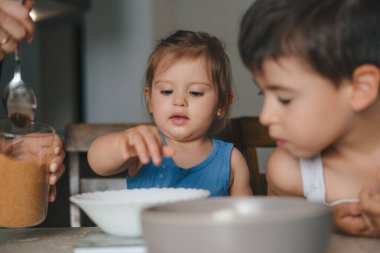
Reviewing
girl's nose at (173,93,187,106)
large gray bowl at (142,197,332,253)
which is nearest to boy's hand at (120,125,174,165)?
large gray bowl at (142,197,332,253)

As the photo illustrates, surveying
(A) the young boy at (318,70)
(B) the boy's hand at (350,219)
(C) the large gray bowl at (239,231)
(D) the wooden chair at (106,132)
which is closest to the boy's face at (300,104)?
(A) the young boy at (318,70)

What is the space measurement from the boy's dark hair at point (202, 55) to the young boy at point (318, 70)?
0.49 metres

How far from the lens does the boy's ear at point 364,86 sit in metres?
0.76

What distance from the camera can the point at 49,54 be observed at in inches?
188

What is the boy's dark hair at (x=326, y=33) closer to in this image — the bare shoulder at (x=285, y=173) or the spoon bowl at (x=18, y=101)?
the bare shoulder at (x=285, y=173)

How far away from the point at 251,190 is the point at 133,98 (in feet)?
6.56

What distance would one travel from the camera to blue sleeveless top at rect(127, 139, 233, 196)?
1.25m

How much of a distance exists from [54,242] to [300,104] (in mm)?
388

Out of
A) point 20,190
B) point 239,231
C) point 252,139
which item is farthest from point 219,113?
point 239,231

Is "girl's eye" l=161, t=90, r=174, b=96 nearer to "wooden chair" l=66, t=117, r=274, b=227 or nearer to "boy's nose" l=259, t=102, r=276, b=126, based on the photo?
"wooden chair" l=66, t=117, r=274, b=227

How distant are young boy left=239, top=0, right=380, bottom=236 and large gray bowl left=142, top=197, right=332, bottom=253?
0.99ft

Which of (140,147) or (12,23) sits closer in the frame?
(140,147)

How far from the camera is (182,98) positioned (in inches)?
49.2

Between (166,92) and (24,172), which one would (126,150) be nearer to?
(24,172)
